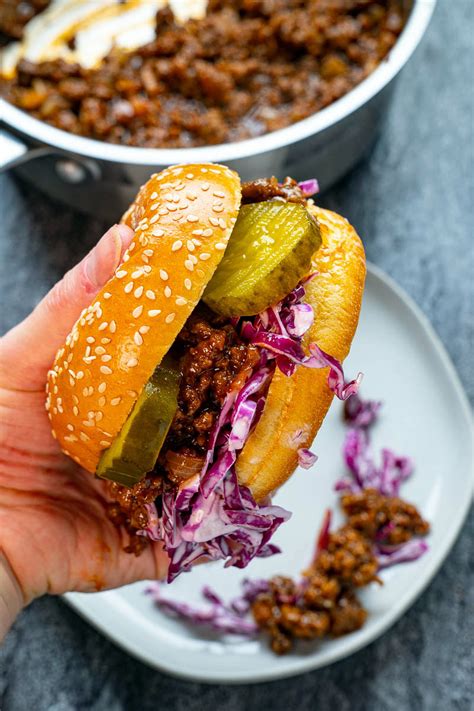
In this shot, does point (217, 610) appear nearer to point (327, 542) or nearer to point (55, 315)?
point (327, 542)

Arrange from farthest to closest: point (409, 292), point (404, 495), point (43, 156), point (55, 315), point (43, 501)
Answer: point (409, 292), point (404, 495), point (43, 156), point (43, 501), point (55, 315)

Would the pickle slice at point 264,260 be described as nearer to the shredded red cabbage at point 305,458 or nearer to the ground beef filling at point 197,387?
the ground beef filling at point 197,387

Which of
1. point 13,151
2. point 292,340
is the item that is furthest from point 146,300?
point 13,151

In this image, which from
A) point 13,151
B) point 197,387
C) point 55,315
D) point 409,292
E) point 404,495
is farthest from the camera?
point 409,292

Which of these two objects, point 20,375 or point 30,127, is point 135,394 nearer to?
point 20,375

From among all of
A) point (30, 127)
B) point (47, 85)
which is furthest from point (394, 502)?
point (47, 85)

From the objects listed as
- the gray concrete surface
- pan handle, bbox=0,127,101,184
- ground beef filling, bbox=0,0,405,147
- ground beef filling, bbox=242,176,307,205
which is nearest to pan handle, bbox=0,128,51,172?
pan handle, bbox=0,127,101,184
